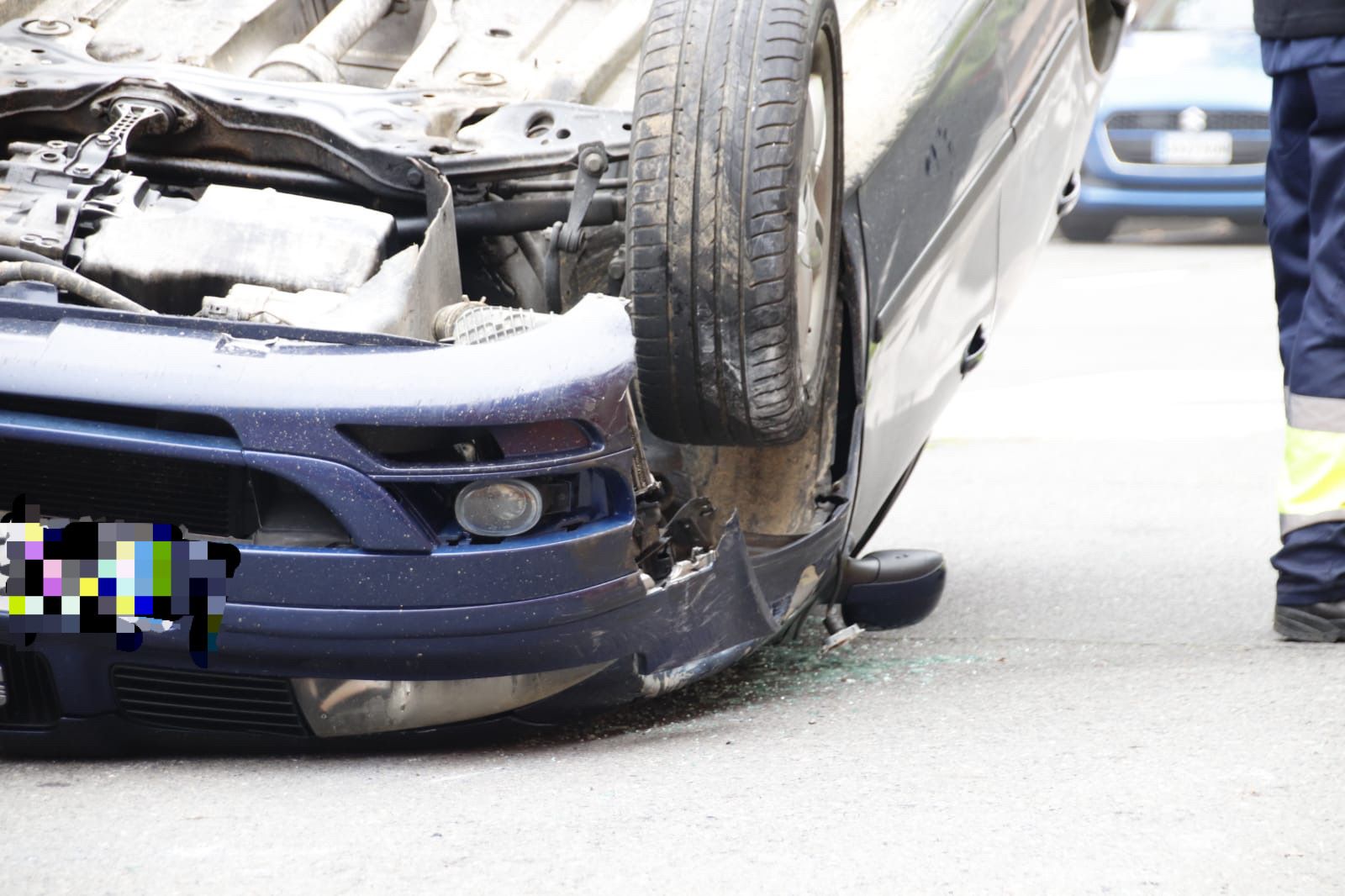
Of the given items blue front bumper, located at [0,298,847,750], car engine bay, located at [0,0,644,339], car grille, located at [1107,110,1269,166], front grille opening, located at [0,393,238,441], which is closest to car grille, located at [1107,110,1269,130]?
car grille, located at [1107,110,1269,166]

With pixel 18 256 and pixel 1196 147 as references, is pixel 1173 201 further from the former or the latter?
pixel 18 256

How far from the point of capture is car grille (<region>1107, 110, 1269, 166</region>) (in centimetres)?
1245

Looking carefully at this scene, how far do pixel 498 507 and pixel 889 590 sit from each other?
4.22 feet

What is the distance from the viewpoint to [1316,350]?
3.93 meters

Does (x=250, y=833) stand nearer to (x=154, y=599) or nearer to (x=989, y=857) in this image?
(x=154, y=599)

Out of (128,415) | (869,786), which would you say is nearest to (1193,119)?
(869,786)

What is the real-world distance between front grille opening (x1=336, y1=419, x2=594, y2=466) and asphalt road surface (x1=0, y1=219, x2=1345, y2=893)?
0.51 m

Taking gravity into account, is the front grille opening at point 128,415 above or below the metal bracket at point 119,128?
below

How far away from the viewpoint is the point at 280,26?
14.6 feet

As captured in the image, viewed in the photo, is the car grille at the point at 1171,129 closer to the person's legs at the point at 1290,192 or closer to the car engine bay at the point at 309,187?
the person's legs at the point at 1290,192

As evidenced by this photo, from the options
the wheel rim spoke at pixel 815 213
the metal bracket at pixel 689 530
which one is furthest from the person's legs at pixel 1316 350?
the metal bracket at pixel 689 530

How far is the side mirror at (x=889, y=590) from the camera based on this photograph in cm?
388

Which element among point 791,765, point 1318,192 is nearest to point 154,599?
point 791,765

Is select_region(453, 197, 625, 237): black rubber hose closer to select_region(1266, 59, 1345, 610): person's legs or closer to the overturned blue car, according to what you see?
the overturned blue car
